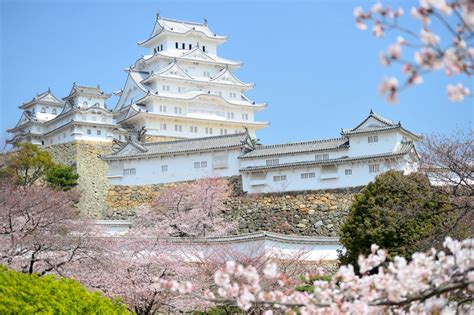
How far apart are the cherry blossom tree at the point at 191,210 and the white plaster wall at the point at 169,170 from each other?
59 cm

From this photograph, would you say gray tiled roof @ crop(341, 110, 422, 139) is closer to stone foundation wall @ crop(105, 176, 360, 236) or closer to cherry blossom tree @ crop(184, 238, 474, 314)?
stone foundation wall @ crop(105, 176, 360, 236)

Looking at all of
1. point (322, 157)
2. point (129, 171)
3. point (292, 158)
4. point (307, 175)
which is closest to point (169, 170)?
point (129, 171)

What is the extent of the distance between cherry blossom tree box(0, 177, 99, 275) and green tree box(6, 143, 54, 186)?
10938 millimetres

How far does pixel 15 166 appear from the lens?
2983 cm

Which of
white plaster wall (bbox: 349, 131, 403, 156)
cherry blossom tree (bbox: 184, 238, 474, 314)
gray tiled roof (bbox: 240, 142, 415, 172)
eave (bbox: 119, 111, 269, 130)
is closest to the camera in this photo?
cherry blossom tree (bbox: 184, 238, 474, 314)

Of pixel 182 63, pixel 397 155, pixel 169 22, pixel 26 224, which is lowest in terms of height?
pixel 26 224

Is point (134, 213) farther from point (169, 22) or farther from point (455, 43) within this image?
point (455, 43)

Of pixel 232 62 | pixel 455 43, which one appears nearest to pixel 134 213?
pixel 232 62

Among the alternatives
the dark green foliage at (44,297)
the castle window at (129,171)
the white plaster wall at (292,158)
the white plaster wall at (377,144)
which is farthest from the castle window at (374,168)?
the dark green foliage at (44,297)

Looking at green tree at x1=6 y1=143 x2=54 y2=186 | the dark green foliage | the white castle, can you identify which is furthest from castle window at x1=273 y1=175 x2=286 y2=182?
the dark green foliage

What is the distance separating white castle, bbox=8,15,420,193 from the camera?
25719 millimetres

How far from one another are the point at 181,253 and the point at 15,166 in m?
12.9

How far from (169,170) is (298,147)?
5.59 meters

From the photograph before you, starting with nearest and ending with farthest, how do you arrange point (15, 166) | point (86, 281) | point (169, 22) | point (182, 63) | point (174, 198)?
point (86, 281) → point (174, 198) → point (15, 166) → point (182, 63) → point (169, 22)
